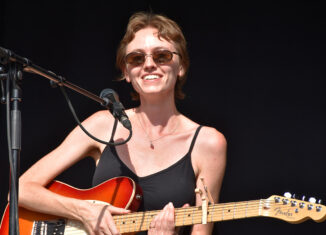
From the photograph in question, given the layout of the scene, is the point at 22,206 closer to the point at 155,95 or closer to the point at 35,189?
the point at 35,189

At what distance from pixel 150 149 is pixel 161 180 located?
0.71 feet

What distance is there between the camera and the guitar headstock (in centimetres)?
220

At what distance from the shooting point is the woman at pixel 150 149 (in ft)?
8.79

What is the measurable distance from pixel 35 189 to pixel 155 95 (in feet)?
2.51

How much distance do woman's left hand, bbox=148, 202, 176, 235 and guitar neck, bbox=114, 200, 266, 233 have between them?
3 centimetres

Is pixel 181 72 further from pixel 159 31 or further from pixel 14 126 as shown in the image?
pixel 14 126

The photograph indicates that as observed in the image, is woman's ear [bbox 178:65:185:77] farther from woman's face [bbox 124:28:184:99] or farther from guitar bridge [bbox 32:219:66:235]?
guitar bridge [bbox 32:219:66:235]

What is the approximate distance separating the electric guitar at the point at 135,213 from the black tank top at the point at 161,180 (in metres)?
0.10

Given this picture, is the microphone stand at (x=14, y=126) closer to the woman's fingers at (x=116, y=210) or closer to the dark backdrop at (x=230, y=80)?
the woman's fingers at (x=116, y=210)

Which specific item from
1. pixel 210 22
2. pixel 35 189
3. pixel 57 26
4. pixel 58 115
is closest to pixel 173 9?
pixel 210 22

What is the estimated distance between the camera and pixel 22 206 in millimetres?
2727

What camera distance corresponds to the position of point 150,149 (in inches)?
113

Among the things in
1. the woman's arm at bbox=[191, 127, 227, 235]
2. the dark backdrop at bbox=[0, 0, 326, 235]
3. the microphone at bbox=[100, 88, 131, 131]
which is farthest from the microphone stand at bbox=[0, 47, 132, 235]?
the dark backdrop at bbox=[0, 0, 326, 235]

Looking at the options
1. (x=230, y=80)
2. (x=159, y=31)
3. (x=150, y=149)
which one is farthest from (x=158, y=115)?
(x=230, y=80)
